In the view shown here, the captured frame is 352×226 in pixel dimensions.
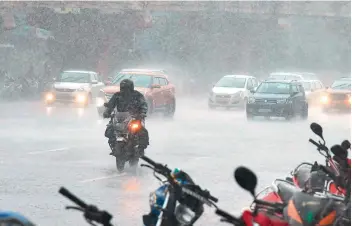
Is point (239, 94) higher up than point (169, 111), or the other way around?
point (169, 111)

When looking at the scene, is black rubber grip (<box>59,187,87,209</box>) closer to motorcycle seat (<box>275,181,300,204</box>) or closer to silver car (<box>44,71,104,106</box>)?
motorcycle seat (<box>275,181,300,204</box>)

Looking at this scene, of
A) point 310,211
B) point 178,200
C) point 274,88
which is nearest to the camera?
point 310,211

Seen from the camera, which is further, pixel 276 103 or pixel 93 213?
pixel 276 103

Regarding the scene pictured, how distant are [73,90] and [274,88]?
885 centimetres

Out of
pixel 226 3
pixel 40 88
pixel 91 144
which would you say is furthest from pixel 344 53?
pixel 91 144

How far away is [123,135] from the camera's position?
1811cm

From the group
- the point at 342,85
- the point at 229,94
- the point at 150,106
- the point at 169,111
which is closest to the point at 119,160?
the point at 150,106

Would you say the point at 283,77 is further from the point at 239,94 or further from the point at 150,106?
the point at 150,106

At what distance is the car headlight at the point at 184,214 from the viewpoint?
Result: 6.11m

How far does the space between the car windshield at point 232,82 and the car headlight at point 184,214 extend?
38808mm

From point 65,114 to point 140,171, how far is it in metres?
19.4

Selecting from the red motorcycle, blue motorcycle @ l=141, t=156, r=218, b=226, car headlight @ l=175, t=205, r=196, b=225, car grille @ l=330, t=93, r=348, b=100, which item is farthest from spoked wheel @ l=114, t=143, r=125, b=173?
car grille @ l=330, t=93, r=348, b=100

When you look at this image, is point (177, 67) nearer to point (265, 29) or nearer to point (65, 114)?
point (265, 29)

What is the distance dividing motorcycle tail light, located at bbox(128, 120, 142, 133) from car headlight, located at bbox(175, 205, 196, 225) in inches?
472
